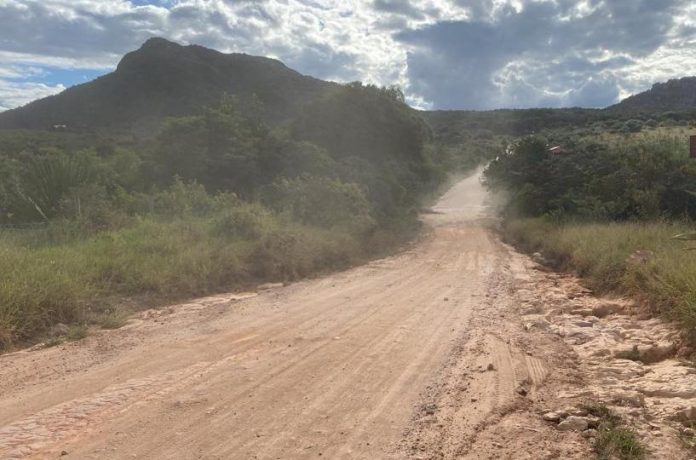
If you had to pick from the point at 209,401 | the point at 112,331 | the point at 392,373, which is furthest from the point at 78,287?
the point at 392,373

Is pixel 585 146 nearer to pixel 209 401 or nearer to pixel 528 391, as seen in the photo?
pixel 528 391

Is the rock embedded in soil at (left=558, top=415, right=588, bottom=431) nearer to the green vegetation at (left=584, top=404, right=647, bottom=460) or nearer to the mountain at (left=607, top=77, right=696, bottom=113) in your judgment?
the green vegetation at (left=584, top=404, right=647, bottom=460)

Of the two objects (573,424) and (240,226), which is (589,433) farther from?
(240,226)

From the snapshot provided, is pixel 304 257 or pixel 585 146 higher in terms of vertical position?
pixel 585 146

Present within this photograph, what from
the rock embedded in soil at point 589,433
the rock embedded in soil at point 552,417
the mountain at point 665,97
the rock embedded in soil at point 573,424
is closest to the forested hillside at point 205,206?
the rock embedded in soil at point 552,417

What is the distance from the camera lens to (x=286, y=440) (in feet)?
14.8

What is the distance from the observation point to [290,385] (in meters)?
5.75

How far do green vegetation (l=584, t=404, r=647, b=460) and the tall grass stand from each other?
21.3ft

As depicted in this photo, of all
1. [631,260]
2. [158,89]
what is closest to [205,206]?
[631,260]

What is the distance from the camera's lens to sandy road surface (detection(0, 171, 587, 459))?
4.45 meters

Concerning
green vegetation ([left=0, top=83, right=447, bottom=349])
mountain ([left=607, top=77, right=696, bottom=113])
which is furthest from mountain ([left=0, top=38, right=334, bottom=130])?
mountain ([left=607, top=77, right=696, bottom=113])

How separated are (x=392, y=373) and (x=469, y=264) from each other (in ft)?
31.7

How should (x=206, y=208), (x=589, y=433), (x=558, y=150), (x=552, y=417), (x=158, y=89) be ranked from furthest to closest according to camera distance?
(x=158, y=89), (x=558, y=150), (x=206, y=208), (x=552, y=417), (x=589, y=433)

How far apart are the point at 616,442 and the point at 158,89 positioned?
6399 cm
